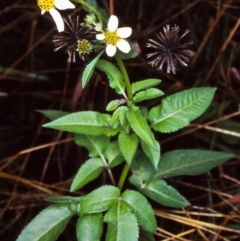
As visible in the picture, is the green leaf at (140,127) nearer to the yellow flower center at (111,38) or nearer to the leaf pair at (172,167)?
the yellow flower center at (111,38)

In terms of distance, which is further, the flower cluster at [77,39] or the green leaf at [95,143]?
the green leaf at [95,143]

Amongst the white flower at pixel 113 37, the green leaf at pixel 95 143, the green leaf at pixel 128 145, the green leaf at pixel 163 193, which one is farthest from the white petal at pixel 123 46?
the green leaf at pixel 163 193

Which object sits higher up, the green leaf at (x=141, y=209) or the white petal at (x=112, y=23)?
the white petal at (x=112, y=23)

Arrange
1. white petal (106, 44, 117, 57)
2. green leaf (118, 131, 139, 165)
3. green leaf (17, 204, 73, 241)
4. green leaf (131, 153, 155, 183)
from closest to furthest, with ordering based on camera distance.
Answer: white petal (106, 44, 117, 57), green leaf (118, 131, 139, 165), green leaf (17, 204, 73, 241), green leaf (131, 153, 155, 183)

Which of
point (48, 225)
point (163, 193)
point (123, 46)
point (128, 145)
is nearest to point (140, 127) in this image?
point (128, 145)

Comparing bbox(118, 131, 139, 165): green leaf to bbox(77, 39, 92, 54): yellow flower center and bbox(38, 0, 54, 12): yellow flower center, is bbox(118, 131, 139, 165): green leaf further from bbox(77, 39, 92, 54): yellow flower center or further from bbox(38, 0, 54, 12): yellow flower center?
bbox(38, 0, 54, 12): yellow flower center

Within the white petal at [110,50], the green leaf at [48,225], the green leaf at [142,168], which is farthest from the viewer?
the green leaf at [142,168]

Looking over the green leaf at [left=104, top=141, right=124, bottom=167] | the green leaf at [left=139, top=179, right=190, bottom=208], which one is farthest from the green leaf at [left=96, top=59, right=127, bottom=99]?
the green leaf at [left=139, top=179, right=190, bottom=208]
